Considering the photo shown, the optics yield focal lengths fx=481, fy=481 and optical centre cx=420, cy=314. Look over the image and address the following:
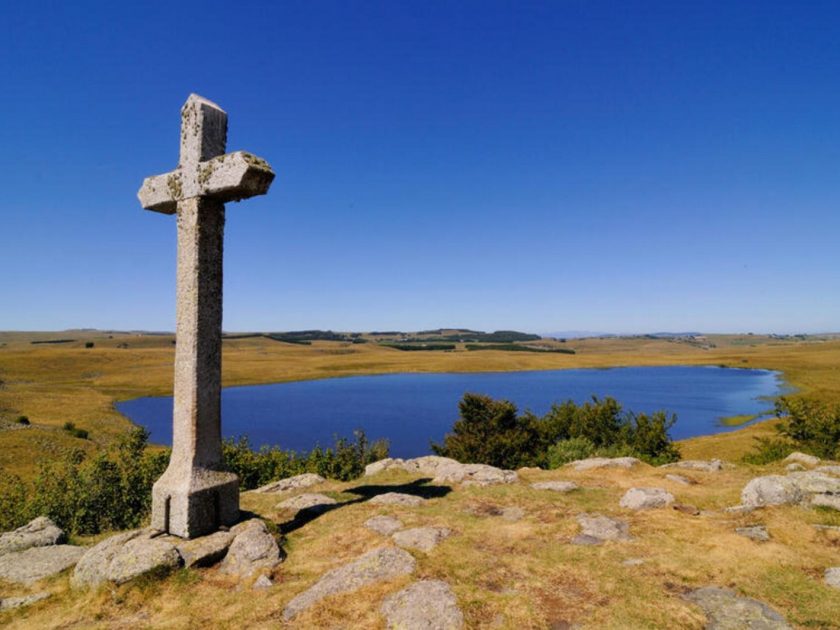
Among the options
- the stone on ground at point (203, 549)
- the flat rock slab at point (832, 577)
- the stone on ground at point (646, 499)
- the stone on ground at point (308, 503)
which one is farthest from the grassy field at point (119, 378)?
the stone on ground at point (203, 549)

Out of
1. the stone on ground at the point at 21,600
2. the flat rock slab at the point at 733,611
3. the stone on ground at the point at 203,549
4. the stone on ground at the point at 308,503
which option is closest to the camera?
the flat rock slab at the point at 733,611

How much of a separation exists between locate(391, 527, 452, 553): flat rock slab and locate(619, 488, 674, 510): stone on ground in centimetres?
463

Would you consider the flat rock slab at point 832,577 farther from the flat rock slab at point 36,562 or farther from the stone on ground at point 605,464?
the flat rock slab at point 36,562

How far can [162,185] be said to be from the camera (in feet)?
34.5

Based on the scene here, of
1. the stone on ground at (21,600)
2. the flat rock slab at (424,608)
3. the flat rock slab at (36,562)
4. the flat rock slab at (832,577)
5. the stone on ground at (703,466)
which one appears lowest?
the stone on ground at (703,466)

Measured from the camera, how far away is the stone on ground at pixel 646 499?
1117 cm

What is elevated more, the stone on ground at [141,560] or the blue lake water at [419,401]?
the stone on ground at [141,560]

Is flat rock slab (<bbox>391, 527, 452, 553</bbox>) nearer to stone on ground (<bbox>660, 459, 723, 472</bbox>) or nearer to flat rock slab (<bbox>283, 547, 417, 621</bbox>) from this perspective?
flat rock slab (<bbox>283, 547, 417, 621</bbox>)

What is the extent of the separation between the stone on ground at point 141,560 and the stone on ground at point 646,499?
9655 millimetres

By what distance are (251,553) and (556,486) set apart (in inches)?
341

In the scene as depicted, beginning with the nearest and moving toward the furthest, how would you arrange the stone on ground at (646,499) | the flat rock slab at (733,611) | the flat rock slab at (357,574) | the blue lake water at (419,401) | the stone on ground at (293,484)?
the flat rock slab at (733,611) < the flat rock slab at (357,574) < the stone on ground at (646,499) < the stone on ground at (293,484) < the blue lake water at (419,401)

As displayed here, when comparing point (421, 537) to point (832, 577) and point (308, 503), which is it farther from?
point (832, 577)

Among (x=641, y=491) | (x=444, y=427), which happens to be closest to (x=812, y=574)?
(x=641, y=491)

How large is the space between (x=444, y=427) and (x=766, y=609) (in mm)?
72526
